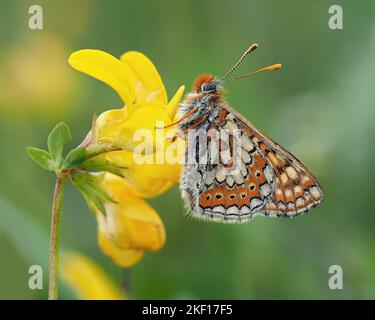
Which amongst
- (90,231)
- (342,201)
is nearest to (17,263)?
(90,231)

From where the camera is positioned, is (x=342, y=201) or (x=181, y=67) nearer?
(x=342, y=201)

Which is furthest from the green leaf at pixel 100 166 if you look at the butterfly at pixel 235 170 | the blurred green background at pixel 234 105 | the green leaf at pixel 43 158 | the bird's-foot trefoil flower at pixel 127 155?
the blurred green background at pixel 234 105

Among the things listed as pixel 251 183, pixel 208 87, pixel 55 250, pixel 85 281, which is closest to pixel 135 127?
pixel 208 87

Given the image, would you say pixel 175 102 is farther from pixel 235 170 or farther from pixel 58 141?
pixel 58 141

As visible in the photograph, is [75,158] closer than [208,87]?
Yes

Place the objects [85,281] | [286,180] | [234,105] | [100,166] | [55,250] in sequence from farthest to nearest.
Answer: [234,105] < [85,281] < [286,180] < [100,166] < [55,250]

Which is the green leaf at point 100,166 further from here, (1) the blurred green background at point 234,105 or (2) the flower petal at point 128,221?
(1) the blurred green background at point 234,105

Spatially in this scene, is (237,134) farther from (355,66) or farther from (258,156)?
(355,66)
